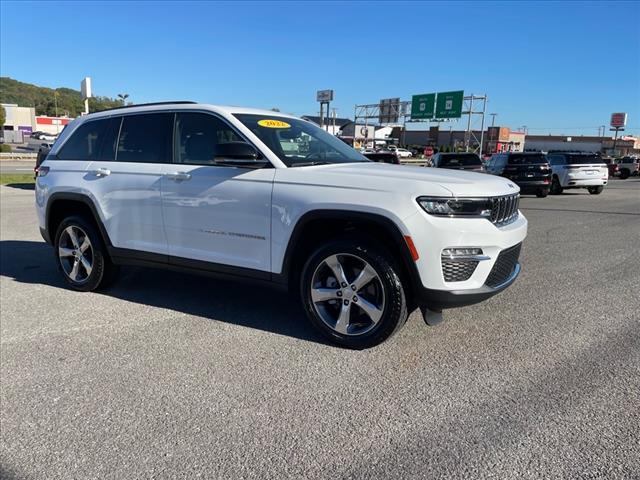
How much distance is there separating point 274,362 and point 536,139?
132938 millimetres

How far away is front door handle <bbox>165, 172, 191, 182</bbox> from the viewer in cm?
449

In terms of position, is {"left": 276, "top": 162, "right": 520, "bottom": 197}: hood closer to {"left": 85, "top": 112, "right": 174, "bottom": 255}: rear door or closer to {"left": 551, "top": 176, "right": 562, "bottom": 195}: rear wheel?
{"left": 85, "top": 112, "right": 174, "bottom": 255}: rear door

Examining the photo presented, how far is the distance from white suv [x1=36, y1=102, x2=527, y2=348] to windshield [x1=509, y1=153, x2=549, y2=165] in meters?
13.7

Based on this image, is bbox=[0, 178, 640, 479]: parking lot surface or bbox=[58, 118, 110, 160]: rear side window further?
bbox=[58, 118, 110, 160]: rear side window

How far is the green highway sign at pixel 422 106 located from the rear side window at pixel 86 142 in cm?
4468

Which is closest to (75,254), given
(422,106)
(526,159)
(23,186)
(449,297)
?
(449,297)

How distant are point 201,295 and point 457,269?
9.45 ft

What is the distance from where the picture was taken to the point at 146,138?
4.96m

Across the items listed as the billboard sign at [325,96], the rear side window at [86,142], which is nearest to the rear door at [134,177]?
the rear side window at [86,142]

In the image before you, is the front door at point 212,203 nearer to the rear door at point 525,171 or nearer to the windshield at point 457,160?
the rear door at point 525,171

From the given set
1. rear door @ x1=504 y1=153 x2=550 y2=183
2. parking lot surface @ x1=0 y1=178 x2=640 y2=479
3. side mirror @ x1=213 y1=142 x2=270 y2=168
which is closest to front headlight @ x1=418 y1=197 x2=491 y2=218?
parking lot surface @ x1=0 y1=178 x2=640 y2=479

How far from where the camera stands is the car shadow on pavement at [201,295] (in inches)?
178

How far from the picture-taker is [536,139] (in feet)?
404

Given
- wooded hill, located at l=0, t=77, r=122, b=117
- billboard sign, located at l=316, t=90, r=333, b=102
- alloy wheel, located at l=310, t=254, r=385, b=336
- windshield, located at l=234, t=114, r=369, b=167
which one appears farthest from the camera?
wooded hill, located at l=0, t=77, r=122, b=117
